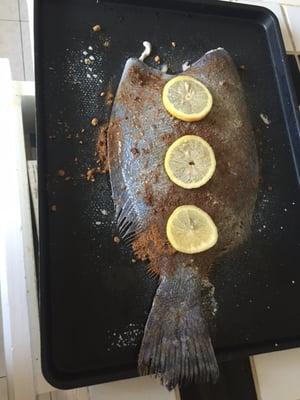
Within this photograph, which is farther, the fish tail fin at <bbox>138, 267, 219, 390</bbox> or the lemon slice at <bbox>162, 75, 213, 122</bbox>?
the lemon slice at <bbox>162, 75, 213, 122</bbox>

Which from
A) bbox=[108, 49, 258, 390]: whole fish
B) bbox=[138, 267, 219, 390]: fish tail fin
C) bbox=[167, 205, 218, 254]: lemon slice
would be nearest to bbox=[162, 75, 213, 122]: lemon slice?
bbox=[108, 49, 258, 390]: whole fish

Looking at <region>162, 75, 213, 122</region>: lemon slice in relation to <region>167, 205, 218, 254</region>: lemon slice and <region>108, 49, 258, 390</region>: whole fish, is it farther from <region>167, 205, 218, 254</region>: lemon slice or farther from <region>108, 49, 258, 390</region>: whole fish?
<region>167, 205, 218, 254</region>: lemon slice

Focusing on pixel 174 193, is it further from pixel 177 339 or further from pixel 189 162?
pixel 177 339

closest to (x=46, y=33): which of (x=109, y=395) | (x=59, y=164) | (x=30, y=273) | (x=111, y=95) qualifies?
(x=111, y=95)

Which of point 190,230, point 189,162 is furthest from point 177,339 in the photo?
point 189,162

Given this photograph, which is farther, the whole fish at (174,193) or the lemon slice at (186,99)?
the lemon slice at (186,99)

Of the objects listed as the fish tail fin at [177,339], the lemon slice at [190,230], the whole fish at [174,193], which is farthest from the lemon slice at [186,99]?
the fish tail fin at [177,339]

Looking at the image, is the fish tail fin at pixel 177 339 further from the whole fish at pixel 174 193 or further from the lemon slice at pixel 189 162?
the lemon slice at pixel 189 162
